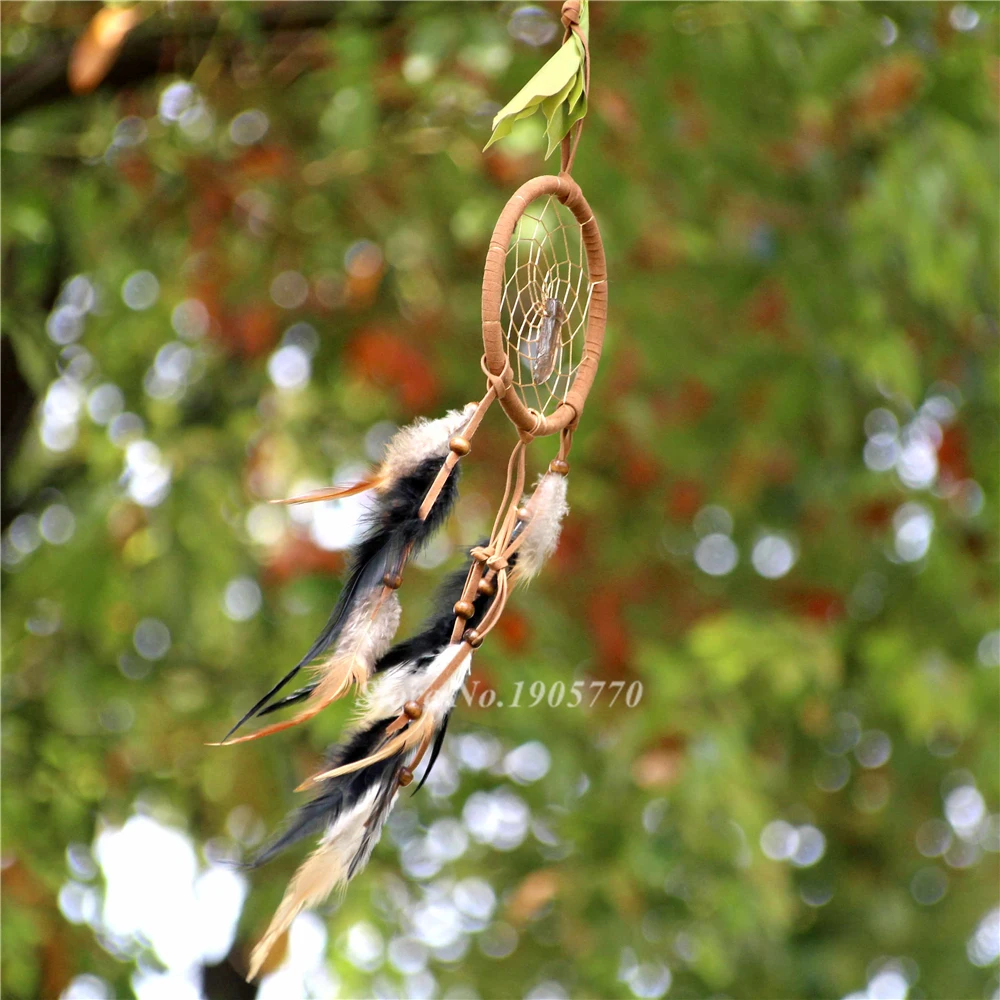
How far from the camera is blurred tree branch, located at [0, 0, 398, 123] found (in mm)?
1997

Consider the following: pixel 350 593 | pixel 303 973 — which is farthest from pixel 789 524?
pixel 350 593

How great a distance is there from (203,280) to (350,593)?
6.75 feet

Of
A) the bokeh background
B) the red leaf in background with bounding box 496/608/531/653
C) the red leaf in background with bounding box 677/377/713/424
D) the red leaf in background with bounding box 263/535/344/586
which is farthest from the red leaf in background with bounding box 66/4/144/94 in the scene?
the red leaf in background with bounding box 677/377/713/424

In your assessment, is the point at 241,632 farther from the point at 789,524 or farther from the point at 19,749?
the point at 789,524

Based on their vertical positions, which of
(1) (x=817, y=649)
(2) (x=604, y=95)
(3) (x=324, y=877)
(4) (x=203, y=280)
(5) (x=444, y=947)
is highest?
(3) (x=324, y=877)

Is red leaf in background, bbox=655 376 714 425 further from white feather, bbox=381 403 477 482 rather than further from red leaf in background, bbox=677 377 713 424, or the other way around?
white feather, bbox=381 403 477 482

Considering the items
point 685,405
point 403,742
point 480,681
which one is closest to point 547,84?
point 403,742

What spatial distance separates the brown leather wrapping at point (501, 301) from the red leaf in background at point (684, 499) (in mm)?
2066

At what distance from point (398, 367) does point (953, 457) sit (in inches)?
51.1

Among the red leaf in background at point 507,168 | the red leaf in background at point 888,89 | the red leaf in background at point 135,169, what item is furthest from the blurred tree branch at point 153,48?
the red leaf in background at point 888,89

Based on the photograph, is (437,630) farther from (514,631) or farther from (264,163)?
(264,163)

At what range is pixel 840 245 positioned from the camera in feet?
7.94

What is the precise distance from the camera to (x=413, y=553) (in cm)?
74

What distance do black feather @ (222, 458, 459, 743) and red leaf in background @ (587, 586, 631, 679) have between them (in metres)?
1.91
